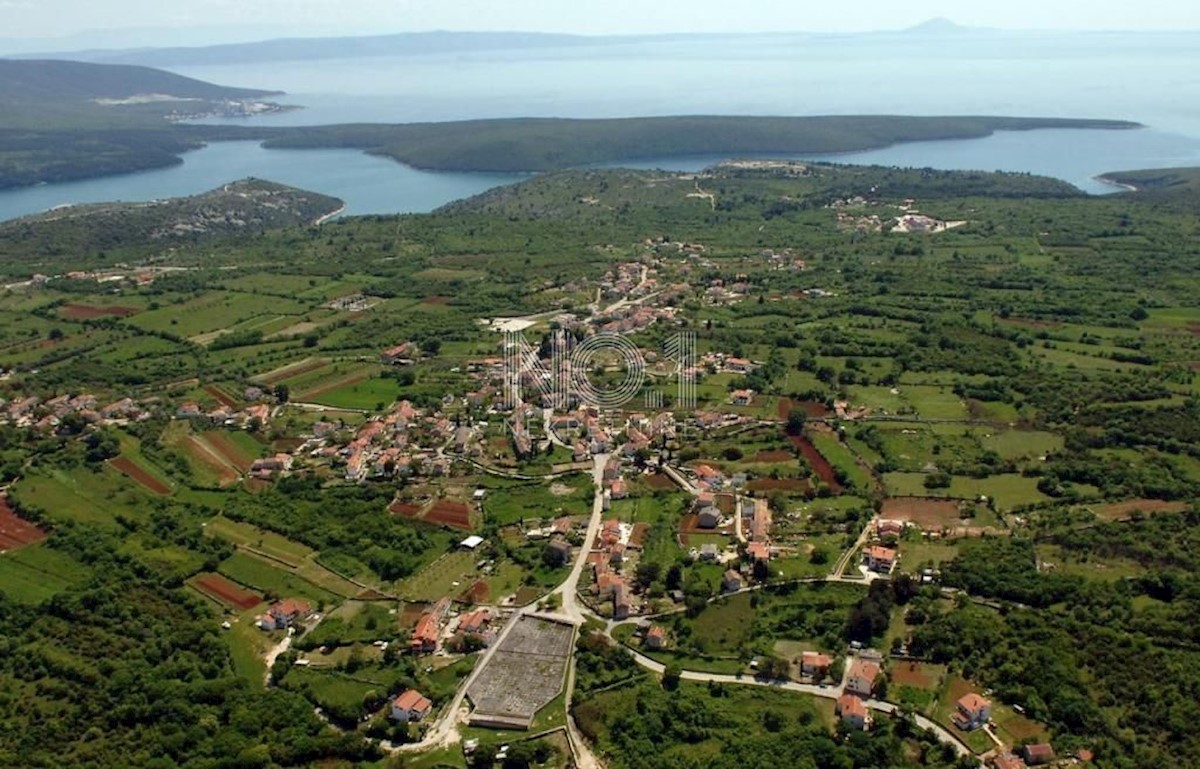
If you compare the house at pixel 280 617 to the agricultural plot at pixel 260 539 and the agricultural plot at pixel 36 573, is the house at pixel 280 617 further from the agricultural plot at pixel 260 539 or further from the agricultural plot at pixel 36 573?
the agricultural plot at pixel 36 573

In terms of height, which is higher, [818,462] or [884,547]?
[818,462]

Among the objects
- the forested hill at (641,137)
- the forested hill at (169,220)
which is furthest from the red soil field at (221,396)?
the forested hill at (641,137)

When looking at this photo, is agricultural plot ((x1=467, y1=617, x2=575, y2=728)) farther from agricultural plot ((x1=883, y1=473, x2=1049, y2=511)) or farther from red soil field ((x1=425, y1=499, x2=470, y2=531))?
agricultural plot ((x1=883, y1=473, x2=1049, y2=511))

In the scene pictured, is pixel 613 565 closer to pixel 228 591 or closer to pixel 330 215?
pixel 228 591

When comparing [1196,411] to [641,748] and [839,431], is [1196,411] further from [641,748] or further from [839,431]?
[641,748]

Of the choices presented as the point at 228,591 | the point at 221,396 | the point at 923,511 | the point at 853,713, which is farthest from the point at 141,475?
the point at 923,511

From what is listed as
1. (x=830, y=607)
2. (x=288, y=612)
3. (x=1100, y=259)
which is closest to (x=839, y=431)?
(x=830, y=607)
